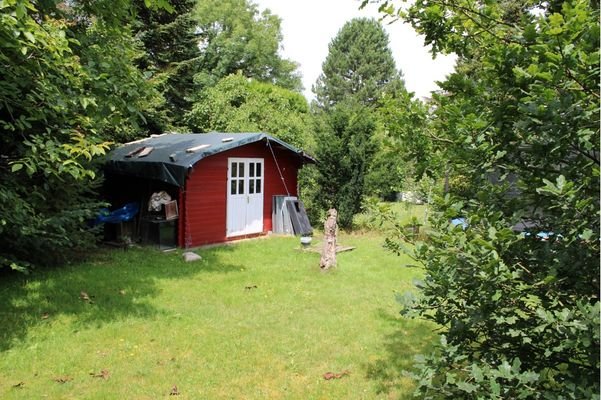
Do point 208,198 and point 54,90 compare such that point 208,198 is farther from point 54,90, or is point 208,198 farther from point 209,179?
point 54,90

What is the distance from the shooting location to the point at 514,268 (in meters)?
2.00

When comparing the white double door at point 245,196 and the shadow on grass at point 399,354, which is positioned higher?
the white double door at point 245,196

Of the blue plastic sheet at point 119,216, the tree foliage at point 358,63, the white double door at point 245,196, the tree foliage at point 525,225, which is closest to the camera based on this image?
the tree foliage at point 525,225

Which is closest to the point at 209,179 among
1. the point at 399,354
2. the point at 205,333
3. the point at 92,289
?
the point at 92,289

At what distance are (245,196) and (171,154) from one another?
2.39 meters

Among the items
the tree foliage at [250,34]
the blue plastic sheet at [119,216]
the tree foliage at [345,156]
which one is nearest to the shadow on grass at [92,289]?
the blue plastic sheet at [119,216]

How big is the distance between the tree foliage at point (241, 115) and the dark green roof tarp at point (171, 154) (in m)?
5.69

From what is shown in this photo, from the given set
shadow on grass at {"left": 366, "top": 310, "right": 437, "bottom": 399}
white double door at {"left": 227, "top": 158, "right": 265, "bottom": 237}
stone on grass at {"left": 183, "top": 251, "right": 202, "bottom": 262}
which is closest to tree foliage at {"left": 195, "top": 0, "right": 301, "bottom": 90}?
white double door at {"left": 227, "top": 158, "right": 265, "bottom": 237}

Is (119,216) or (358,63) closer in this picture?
(119,216)

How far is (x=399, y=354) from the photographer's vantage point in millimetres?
4758

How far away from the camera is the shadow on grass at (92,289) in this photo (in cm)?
561

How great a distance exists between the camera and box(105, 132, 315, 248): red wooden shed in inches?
400

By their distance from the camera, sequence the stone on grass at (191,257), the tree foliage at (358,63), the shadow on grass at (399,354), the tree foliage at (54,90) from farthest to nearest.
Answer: the tree foliage at (358,63) < the stone on grass at (191,257) < the tree foliage at (54,90) < the shadow on grass at (399,354)

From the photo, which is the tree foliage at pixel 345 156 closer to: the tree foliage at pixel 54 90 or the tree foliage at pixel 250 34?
the tree foliage at pixel 54 90
